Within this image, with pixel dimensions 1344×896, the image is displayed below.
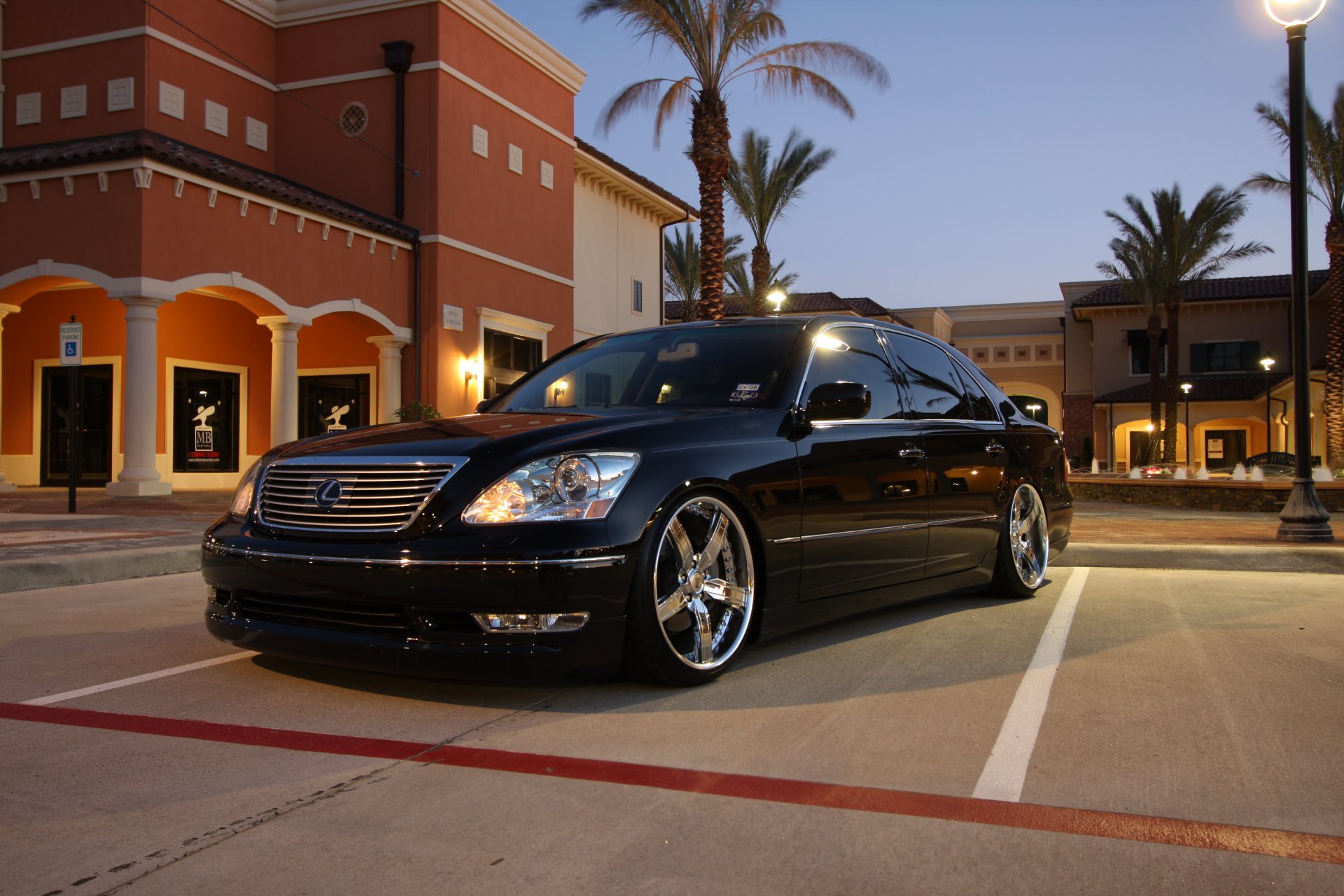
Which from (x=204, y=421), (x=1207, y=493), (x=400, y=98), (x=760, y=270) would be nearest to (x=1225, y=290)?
(x=760, y=270)

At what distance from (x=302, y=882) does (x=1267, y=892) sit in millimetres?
1996

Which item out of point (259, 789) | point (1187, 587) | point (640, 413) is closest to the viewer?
point (259, 789)

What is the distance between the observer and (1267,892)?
2303mm

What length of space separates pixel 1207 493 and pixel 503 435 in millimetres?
17548

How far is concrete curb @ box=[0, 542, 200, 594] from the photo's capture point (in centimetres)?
706

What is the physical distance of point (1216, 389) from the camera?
47.1 m

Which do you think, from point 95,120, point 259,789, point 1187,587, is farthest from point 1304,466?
point 95,120

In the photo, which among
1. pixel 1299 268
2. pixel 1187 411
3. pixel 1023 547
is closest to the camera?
pixel 1023 547

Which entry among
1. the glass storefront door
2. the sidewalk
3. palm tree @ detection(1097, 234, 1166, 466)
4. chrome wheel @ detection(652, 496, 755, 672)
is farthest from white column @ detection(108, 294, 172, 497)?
palm tree @ detection(1097, 234, 1166, 466)

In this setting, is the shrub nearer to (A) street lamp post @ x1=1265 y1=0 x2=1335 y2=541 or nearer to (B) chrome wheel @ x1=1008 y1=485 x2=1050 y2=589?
(A) street lamp post @ x1=1265 y1=0 x2=1335 y2=541

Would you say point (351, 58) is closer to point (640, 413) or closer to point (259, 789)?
point (640, 413)

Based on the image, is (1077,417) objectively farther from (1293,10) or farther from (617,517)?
(617,517)

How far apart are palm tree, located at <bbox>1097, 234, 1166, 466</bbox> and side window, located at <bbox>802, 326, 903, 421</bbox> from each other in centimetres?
3811

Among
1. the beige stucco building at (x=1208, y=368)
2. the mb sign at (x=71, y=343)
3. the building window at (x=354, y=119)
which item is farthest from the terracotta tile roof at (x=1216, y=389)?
the mb sign at (x=71, y=343)
